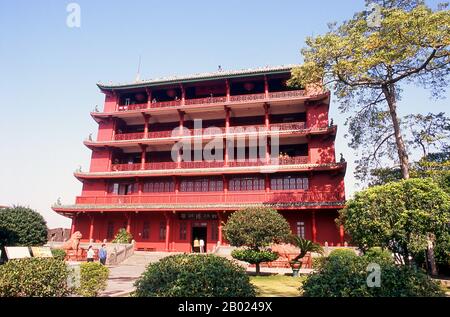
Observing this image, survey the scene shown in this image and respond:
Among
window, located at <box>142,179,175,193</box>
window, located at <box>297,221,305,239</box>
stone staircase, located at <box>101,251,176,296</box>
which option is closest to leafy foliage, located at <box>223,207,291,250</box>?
stone staircase, located at <box>101,251,176,296</box>

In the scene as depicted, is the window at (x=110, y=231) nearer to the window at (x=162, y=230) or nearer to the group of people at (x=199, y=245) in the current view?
the window at (x=162, y=230)

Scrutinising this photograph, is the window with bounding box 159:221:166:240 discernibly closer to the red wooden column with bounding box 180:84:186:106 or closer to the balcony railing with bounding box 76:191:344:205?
the balcony railing with bounding box 76:191:344:205

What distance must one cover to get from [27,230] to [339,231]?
1987cm

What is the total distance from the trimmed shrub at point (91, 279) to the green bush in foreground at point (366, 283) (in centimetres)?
640

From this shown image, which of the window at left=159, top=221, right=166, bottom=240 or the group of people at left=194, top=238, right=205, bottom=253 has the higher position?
the window at left=159, top=221, right=166, bottom=240

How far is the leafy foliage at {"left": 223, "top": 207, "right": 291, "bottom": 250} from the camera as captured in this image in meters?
15.9

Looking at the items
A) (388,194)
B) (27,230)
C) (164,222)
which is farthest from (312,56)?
(27,230)

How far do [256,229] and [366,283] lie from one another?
35.3ft

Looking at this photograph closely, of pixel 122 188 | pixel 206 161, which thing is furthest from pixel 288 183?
pixel 122 188

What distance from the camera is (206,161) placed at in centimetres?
2738

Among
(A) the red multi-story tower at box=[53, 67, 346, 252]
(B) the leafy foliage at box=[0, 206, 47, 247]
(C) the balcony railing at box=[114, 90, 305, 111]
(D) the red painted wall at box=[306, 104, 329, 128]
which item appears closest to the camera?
(B) the leafy foliage at box=[0, 206, 47, 247]

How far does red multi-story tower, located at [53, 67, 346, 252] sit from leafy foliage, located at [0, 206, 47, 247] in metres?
8.49
